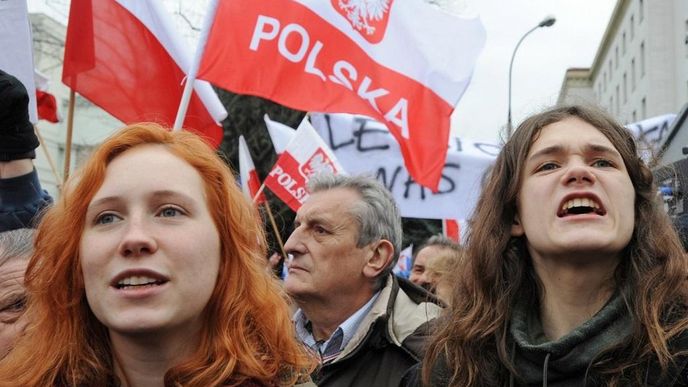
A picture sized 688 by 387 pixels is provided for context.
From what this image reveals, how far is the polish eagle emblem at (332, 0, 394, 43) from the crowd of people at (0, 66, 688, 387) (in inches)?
126

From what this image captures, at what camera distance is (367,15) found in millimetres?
5824

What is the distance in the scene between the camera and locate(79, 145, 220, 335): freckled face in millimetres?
1944

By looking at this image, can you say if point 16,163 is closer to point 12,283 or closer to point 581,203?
point 12,283

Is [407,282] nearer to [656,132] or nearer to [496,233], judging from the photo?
[496,233]

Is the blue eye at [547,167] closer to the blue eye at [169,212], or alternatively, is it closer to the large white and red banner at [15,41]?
the blue eye at [169,212]

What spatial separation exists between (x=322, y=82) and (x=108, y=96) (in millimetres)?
1335

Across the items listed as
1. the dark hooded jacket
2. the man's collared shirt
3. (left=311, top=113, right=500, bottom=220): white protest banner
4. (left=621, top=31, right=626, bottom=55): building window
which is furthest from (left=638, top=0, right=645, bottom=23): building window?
the dark hooded jacket

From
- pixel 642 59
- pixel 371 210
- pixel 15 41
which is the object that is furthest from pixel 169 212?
pixel 642 59

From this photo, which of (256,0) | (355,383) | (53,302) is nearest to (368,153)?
(256,0)

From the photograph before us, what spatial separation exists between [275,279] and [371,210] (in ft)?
4.73

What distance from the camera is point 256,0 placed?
5.08m

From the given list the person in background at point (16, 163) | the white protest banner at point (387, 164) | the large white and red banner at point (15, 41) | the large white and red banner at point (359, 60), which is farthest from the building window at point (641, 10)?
the person in background at point (16, 163)

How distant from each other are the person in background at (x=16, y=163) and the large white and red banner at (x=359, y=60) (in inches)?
65.9

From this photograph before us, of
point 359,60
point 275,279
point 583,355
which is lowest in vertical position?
point 275,279
